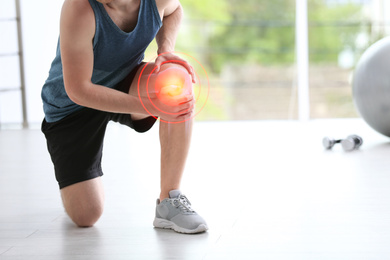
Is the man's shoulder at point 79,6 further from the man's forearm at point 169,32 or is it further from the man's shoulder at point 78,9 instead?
the man's forearm at point 169,32

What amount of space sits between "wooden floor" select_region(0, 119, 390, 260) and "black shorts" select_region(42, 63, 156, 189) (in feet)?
0.52

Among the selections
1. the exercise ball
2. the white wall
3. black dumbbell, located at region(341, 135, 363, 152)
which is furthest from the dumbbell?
the white wall

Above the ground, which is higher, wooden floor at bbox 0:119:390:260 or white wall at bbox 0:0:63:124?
white wall at bbox 0:0:63:124

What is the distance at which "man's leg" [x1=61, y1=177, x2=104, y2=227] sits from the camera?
5.34 ft

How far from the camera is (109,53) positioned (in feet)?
4.89

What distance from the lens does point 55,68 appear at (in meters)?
1.63

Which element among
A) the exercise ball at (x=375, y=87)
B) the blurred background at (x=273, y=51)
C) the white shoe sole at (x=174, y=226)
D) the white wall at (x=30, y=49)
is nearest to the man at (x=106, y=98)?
the white shoe sole at (x=174, y=226)

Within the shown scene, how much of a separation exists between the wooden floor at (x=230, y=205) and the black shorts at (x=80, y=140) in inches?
6.3

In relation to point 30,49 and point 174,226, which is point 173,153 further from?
point 30,49

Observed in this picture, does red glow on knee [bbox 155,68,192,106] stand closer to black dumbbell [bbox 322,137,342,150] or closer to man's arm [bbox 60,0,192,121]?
man's arm [bbox 60,0,192,121]

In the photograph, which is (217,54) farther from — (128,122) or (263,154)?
(128,122)

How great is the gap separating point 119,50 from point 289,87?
26.9 ft

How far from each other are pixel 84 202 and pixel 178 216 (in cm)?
31

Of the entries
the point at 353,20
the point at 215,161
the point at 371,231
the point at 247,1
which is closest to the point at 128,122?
the point at 371,231
